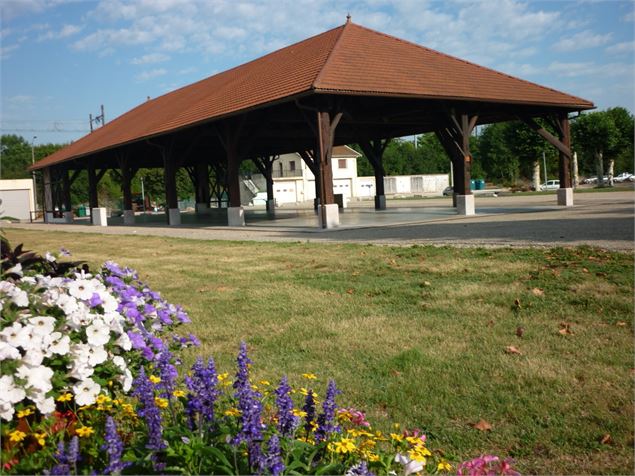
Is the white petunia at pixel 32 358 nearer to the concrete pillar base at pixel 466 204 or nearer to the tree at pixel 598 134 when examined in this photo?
the concrete pillar base at pixel 466 204

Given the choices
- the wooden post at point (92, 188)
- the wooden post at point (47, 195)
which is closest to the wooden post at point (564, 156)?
the wooden post at point (92, 188)

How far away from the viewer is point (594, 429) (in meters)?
3.06

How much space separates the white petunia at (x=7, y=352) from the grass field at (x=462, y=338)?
1.87m

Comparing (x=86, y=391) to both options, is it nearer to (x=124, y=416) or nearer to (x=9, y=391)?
(x=124, y=416)

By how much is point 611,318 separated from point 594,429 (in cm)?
216

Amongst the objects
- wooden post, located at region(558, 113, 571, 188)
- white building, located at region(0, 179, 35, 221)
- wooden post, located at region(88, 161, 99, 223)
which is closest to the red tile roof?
wooden post, located at region(558, 113, 571, 188)

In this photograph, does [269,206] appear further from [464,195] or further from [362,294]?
[362,294]

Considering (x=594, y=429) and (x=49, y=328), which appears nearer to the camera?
(x=49, y=328)

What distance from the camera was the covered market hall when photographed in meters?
17.7

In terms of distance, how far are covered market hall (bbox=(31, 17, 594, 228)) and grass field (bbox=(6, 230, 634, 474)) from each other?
9.74 meters

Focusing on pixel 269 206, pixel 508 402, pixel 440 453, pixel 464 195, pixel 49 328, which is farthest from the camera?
pixel 269 206

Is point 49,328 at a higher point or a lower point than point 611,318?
higher

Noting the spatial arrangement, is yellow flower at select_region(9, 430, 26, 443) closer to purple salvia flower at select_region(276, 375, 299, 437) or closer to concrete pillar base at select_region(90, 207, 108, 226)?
purple salvia flower at select_region(276, 375, 299, 437)

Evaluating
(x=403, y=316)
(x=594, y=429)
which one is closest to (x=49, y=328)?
(x=594, y=429)
